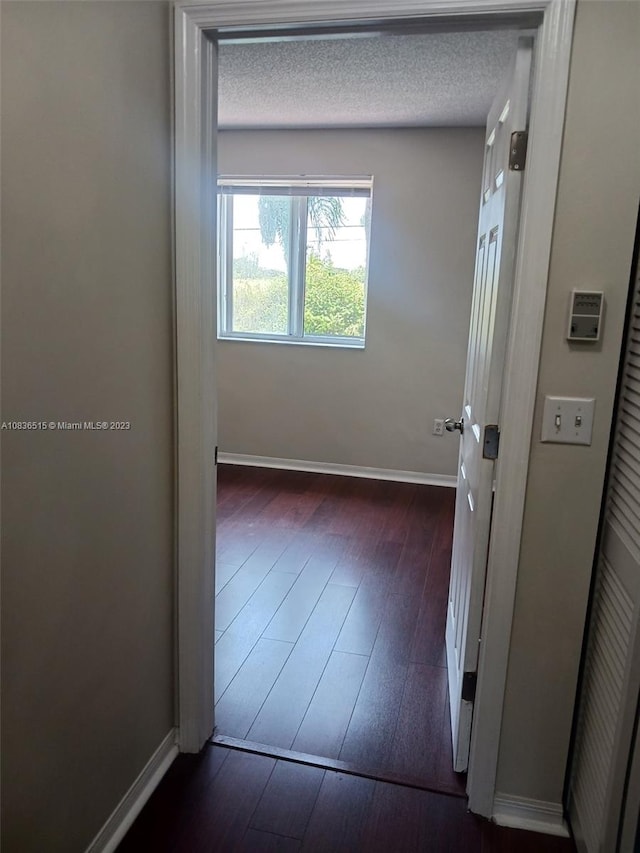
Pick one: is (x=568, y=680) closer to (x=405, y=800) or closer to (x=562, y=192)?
(x=405, y=800)

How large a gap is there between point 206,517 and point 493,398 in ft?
2.78

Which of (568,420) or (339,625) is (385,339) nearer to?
(339,625)

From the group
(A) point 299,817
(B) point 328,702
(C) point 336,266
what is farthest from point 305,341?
(A) point 299,817

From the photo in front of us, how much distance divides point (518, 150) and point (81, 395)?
44.0 inches

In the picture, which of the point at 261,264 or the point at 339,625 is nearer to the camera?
the point at 339,625

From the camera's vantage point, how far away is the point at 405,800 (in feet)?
5.83

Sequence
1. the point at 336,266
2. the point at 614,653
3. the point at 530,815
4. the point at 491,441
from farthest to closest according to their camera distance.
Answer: the point at 336,266
the point at 530,815
the point at 491,441
the point at 614,653

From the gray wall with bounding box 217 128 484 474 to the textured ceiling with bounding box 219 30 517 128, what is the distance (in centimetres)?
19

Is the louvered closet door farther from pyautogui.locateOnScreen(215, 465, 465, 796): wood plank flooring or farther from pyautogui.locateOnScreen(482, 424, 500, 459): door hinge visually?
pyautogui.locateOnScreen(215, 465, 465, 796): wood plank flooring

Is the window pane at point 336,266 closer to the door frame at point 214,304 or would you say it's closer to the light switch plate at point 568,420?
the door frame at point 214,304

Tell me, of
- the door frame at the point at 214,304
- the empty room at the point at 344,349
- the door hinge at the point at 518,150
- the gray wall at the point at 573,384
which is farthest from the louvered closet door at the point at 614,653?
the empty room at the point at 344,349

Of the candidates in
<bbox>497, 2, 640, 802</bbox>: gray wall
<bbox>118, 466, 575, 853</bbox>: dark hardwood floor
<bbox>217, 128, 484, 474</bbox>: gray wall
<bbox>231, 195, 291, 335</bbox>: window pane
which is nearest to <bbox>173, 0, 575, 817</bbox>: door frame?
<bbox>497, 2, 640, 802</bbox>: gray wall

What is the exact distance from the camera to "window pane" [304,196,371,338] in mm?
4371

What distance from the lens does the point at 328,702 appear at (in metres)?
2.17
